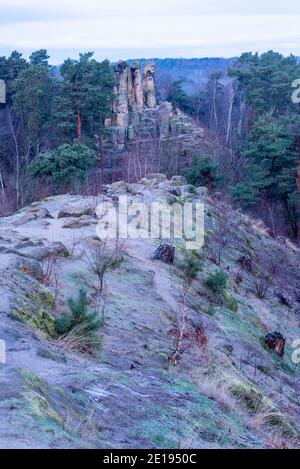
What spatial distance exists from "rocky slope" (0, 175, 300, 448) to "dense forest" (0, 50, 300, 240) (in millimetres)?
8438

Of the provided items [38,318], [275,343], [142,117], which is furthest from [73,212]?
[142,117]

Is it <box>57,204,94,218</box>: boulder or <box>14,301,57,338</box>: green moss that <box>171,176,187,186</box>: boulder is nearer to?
<box>57,204,94,218</box>: boulder

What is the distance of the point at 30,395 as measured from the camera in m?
4.15

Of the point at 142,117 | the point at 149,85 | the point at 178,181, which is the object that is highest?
the point at 149,85

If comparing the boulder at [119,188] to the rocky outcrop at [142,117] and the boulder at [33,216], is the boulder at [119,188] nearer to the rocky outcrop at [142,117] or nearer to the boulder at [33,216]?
the boulder at [33,216]

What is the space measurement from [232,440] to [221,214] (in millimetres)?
13258

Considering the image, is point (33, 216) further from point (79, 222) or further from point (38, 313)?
point (38, 313)

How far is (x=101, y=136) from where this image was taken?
109ft

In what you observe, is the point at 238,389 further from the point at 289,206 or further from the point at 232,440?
the point at 289,206

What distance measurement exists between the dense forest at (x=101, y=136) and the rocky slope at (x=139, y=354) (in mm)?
8438

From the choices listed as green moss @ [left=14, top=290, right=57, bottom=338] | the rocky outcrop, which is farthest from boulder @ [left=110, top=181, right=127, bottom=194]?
the rocky outcrop

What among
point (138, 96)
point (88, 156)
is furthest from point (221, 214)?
point (138, 96)

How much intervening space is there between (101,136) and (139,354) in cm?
2747

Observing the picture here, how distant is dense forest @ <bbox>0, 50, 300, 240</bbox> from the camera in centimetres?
2302
